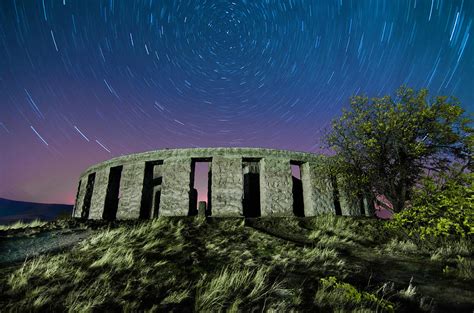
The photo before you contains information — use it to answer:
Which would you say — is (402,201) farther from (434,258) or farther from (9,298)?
(9,298)

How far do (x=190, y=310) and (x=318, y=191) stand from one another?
12331mm

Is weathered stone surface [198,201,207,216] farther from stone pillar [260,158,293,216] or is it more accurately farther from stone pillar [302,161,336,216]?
stone pillar [302,161,336,216]

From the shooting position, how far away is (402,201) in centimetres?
1098

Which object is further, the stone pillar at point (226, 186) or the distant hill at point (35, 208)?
the distant hill at point (35, 208)

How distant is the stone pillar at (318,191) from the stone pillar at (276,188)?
4.40 feet

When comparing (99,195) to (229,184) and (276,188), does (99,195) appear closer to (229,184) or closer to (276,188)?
(229,184)

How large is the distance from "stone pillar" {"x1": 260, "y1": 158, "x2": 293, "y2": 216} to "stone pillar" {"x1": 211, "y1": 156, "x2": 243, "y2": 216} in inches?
53.0

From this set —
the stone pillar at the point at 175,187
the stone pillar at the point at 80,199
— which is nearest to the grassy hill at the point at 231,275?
the stone pillar at the point at 175,187

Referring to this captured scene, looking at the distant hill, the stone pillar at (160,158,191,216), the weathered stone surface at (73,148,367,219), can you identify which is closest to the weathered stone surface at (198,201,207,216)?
the weathered stone surface at (73,148,367,219)

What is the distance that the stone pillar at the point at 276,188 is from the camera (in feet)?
45.3

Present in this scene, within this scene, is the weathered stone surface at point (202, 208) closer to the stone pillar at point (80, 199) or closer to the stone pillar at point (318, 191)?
the stone pillar at point (318, 191)

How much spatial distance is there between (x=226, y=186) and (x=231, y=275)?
9.12 metres

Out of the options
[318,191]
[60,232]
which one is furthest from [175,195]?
[318,191]

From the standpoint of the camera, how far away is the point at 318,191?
14859 millimetres
